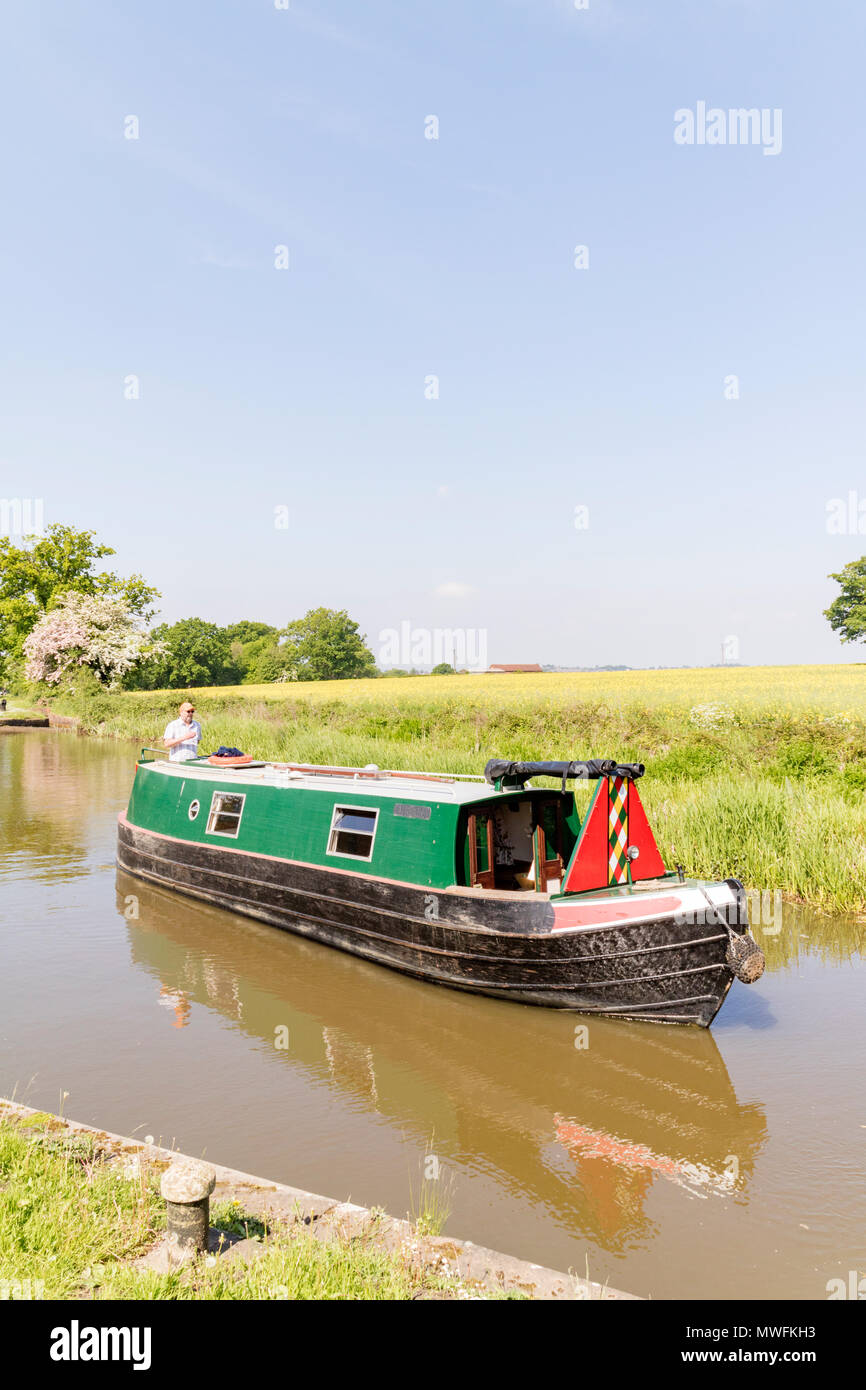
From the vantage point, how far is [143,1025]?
8031mm

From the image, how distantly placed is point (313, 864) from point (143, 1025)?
9.52 feet

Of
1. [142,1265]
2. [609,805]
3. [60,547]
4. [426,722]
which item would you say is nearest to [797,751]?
[609,805]

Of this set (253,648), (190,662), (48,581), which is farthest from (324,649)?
(48,581)

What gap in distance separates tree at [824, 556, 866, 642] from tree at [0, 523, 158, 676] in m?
58.0

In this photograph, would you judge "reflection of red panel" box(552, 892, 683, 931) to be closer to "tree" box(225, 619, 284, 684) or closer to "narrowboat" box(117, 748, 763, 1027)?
"narrowboat" box(117, 748, 763, 1027)

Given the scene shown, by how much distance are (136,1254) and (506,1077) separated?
383 centimetres

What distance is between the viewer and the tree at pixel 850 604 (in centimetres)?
7619

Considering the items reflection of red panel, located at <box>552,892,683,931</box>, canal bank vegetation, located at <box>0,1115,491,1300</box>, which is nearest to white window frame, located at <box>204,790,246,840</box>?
reflection of red panel, located at <box>552,892,683,931</box>

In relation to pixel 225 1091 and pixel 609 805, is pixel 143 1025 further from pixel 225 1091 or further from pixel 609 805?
pixel 609 805

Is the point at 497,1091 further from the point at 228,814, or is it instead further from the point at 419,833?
the point at 228,814

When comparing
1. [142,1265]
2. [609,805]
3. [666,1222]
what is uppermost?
[609,805]

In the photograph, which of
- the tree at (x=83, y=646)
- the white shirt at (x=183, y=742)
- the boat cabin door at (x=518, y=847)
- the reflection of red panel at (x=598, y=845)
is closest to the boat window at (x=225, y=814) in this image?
the white shirt at (x=183, y=742)

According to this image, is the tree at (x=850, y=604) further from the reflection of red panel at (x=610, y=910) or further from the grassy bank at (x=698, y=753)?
the reflection of red panel at (x=610, y=910)

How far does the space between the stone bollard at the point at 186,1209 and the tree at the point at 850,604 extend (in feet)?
266
